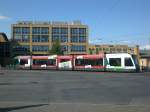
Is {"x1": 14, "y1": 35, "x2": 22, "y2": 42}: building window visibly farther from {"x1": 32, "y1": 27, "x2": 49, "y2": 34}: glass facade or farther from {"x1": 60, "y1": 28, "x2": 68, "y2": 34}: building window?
{"x1": 60, "y1": 28, "x2": 68, "y2": 34}: building window

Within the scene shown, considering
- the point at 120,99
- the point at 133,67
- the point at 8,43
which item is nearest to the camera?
the point at 120,99

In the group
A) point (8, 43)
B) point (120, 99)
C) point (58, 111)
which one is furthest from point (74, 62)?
point (8, 43)

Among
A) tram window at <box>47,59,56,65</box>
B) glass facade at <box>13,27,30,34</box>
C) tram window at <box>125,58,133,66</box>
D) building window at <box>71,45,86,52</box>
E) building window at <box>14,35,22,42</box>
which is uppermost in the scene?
glass facade at <box>13,27,30,34</box>

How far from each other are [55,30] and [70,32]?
600 centimetres

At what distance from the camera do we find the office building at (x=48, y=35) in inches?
5930

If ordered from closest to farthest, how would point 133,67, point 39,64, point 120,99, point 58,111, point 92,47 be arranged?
point 58,111 < point 120,99 < point 133,67 < point 39,64 < point 92,47

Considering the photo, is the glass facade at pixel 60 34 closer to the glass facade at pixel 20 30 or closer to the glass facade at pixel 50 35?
the glass facade at pixel 50 35

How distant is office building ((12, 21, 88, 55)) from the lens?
150625mm

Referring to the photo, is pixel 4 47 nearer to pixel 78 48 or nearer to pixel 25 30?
pixel 25 30

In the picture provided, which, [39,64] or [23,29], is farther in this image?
[23,29]

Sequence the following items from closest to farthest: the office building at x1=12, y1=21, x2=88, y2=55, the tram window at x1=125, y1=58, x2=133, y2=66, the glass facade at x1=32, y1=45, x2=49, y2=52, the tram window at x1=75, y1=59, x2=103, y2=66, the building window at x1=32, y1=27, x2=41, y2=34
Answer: the tram window at x1=125, y1=58, x2=133, y2=66
the tram window at x1=75, y1=59, x2=103, y2=66
the glass facade at x1=32, y1=45, x2=49, y2=52
the office building at x1=12, y1=21, x2=88, y2=55
the building window at x1=32, y1=27, x2=41, y2=34

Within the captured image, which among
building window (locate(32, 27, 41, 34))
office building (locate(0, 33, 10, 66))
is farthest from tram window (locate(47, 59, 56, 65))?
building window (locate(32, 27, 41, 34))

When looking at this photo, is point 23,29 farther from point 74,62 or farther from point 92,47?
point 74,62

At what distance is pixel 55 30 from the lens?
15300 centimetres
